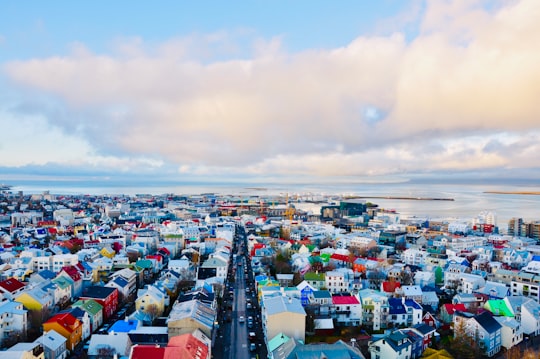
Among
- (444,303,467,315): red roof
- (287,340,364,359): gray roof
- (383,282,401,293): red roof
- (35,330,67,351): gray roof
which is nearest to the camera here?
(287,340,364,359): gray roof

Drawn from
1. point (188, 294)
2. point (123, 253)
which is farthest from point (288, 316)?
point (123, 253)

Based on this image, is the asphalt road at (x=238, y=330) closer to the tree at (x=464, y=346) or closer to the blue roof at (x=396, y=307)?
the blue roof at (x=396, y=307)

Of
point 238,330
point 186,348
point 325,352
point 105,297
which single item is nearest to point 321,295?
point 238,330

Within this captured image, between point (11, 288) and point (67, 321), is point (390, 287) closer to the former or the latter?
point (67, 321)

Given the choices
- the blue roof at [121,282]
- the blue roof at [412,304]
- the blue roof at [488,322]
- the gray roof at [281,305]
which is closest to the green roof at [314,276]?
the blue roof at [412,304]

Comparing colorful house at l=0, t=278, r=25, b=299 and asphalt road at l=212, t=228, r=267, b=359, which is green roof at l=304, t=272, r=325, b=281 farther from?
colorful house at l=0, t=278, r=25, b=299

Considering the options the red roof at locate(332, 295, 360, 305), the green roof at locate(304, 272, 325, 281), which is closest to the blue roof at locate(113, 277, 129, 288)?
the green roof at locate(304, 272, 325, 281)

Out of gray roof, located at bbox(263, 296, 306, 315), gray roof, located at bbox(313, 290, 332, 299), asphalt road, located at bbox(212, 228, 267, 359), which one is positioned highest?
gray roof, located at bbox(263, 296, 306, 315)
